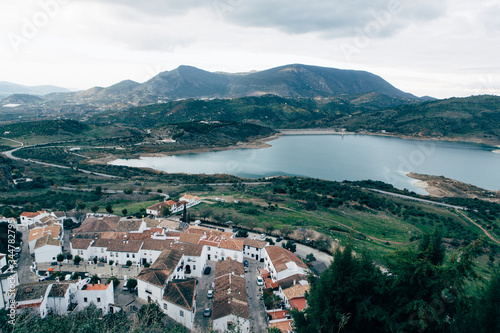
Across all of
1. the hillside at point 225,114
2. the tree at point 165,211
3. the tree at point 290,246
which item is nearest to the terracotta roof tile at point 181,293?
the tree at point 290,246

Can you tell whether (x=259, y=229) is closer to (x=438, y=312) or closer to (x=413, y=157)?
(x=438, y=312)

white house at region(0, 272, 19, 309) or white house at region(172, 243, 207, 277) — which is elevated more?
white house at region(0, 272, 19, 309)

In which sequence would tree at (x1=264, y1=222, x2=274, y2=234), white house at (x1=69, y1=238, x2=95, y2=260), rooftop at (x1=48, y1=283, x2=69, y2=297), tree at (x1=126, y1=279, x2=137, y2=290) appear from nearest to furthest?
rooftop at (x1=48, y1=283, x2=69, y2=297) → tree at (x1=126, y1=279, x2=137, y2=290) → white house at (x1=69, y1=238, x2=95, y2=260) → tree at (x1=264, y1=222, x2=274, y2=234)

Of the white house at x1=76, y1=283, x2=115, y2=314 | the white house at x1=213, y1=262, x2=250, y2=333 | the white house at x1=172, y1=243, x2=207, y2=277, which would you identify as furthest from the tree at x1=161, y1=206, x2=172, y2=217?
the white house at x1=76, y1=283, x2=115, y2=314

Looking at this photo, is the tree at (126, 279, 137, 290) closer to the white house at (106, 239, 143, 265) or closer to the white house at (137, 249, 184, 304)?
the white house at (137, 249, 184, 304)

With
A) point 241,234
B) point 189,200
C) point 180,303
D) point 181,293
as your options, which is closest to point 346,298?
point 180,303

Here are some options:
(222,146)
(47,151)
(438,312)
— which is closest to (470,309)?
(438,312)

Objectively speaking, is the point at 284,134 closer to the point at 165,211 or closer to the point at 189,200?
the point at 189,200
